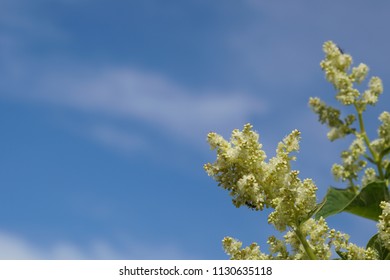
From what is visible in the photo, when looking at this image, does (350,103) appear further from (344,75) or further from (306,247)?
(306,247)

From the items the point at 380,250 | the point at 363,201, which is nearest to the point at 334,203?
the point at 363,201

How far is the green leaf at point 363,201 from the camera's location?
Result: 13.0 feet

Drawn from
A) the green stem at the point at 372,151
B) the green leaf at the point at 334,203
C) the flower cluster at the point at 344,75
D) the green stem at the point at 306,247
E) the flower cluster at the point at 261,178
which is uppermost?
the flower cluster at the point at 344,75

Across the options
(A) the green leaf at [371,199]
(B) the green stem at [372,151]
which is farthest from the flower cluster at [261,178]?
(B) the green stem at [372,151]

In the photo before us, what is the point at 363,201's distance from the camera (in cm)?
418

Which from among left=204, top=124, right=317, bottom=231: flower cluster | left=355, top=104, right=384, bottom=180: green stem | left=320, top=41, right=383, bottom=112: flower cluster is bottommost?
left=204, top=124, right=317, bottom=231: flower cluster

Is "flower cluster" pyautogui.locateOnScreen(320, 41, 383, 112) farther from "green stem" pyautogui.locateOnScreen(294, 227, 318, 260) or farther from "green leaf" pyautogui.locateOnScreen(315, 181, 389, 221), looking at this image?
"green stem" pyautogui.locateOnScreen(294, 227, 318, 260)

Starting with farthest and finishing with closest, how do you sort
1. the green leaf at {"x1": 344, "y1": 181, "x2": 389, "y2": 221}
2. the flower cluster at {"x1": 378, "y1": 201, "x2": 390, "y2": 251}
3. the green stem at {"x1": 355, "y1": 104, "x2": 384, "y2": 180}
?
the green stem at {"x1": 355, "y1": 104, "x2": 384, "y2": 180}, the green leaf at {"x1": 344, "y1": 181, "x2": 389, "y2": 221}, the flower cluster at {"x1": 378, "y1": 201, "x2": 390, "y2": 251}

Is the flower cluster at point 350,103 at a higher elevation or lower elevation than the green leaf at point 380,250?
higher

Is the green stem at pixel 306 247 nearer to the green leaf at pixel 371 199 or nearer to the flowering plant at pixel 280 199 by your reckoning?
the flowering plant at pixel 280 199

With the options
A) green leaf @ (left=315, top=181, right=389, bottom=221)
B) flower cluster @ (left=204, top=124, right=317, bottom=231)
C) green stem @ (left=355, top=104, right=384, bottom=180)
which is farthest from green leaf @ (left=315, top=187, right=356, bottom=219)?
flower cluster @ (left=204, top=124, right=317, bottom=231)

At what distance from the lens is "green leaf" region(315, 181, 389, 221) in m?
3.97

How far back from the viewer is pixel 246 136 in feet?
9.33
